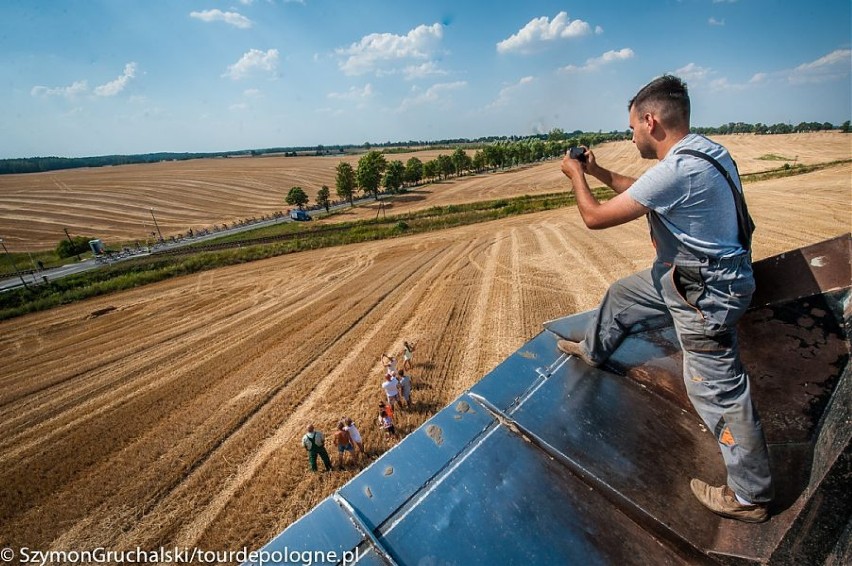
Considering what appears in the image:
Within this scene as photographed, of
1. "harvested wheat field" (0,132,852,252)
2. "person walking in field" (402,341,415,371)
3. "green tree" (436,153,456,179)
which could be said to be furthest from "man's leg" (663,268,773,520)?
"green tree" (436,153,456,179)

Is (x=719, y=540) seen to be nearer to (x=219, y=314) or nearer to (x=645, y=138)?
(x=645, y=138)

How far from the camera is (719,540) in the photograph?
1526mm

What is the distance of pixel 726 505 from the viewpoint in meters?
1.60

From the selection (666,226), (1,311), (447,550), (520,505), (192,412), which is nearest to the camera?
(447,550)

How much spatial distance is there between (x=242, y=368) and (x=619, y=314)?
11545 mm

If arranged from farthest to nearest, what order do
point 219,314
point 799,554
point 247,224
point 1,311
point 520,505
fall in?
point 247,224 → point 1,311 → point 219,314 → point 520,505 → point 799,554

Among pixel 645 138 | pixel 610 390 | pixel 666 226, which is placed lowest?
pixel 610 390

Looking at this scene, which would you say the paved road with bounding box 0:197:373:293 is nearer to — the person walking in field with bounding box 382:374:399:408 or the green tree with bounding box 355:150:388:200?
Answer: the green tree with bounding box 355:150:388:200

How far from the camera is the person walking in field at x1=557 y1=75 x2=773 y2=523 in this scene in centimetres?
162

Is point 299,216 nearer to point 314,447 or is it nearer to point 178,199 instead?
point 178,199

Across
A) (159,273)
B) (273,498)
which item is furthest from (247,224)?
(273,498)

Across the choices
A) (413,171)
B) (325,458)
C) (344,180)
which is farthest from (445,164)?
(325,458)

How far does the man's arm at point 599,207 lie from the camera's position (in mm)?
A: 1911

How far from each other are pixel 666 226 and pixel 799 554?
139cm
